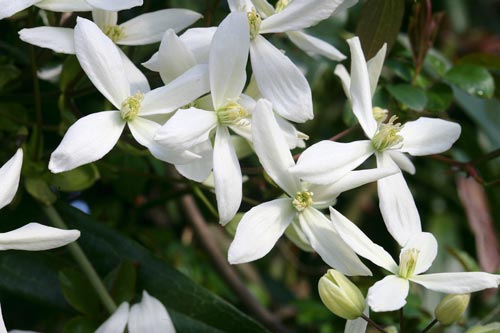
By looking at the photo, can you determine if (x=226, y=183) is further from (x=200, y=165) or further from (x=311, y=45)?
(x=311, y=45)

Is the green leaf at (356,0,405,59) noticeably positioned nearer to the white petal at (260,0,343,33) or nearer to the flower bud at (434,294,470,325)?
the white petal at (260,0,343,33)

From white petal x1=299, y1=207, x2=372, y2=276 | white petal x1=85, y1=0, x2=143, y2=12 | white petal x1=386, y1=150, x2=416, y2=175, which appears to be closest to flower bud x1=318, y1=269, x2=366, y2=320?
white petal x1=299, y1=207, x2=372, y2=276

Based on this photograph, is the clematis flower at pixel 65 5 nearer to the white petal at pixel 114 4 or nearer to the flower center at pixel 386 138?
the white petal at pixel 114 4

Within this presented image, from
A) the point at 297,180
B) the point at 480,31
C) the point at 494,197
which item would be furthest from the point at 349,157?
the point at 480,31

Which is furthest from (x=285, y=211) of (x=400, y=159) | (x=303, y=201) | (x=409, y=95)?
(x=409, y=95)

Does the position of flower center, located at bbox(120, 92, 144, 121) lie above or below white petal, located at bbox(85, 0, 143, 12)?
below

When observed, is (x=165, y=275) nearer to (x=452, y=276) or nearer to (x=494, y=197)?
(x=452, y=276)
